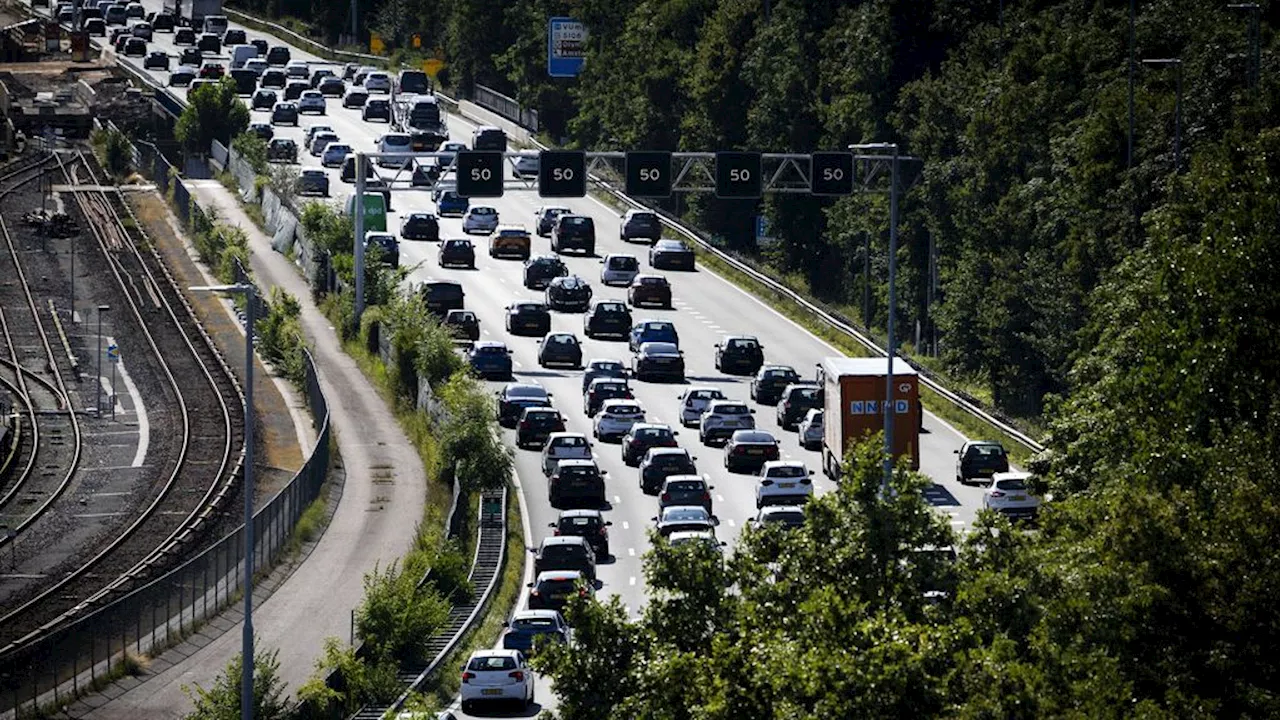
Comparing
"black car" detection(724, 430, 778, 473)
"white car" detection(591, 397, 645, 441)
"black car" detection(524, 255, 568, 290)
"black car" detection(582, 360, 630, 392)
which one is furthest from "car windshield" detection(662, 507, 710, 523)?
"black car" detection(524, 255, 568, 290)

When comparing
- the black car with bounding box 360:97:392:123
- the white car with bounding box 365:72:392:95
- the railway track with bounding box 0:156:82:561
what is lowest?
the railway track with bounding box 0:156:82:561

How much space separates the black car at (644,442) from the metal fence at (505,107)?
7115 centimetres

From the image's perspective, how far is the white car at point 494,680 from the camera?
52.1 metres

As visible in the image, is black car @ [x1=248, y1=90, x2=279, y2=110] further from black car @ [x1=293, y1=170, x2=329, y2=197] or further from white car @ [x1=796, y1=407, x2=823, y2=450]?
white car @ [x1=796, y1=407, x2=823, y2=450]

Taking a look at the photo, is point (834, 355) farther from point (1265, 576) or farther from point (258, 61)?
point (258, 61)

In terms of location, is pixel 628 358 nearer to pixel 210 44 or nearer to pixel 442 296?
pixel 442 296

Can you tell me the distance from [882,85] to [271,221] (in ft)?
83.6

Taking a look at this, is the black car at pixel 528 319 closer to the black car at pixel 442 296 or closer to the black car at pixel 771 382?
the black car at pixel 442 296

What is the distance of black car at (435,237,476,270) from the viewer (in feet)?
347

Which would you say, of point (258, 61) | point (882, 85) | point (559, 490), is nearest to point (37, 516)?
point (559, 490)

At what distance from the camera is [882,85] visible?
11425 cm

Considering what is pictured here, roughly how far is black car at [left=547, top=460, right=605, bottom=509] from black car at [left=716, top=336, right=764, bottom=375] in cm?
1760

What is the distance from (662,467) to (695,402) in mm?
8338

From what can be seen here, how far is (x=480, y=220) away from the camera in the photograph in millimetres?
113062
